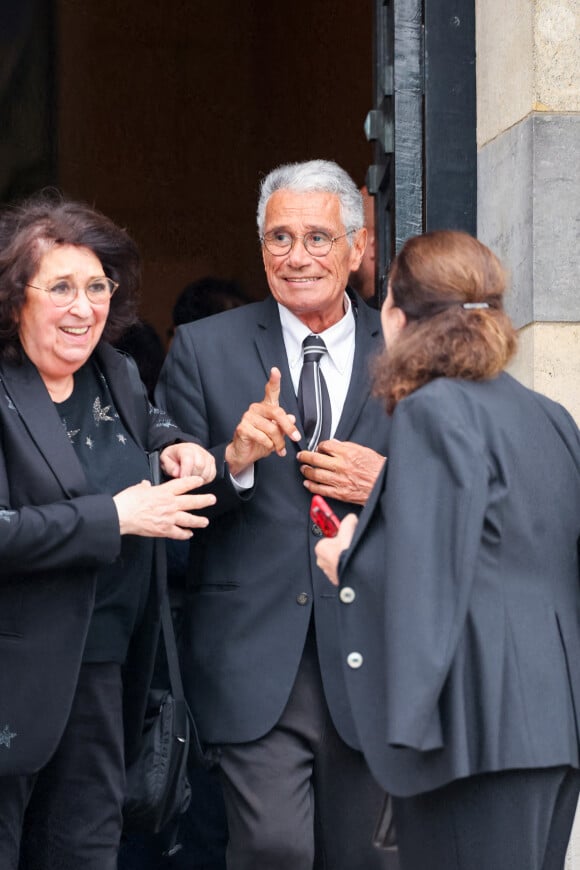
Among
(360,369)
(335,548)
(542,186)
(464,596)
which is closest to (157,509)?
(335,548)

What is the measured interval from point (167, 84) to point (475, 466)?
7168 millimetres

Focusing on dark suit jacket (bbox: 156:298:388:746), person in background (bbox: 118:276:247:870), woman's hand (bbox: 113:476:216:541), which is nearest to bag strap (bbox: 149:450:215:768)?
dark suit jacket (bbox: 156:298:388:746)

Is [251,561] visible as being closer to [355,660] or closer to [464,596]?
[355,660]

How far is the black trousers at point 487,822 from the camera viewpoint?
111 inches

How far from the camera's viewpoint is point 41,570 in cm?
340

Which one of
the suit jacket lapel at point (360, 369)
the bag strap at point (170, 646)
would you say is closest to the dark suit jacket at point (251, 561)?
the suit jacket lapel at point (360, 369)

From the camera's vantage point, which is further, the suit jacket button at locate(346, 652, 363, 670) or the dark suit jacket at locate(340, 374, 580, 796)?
the suit jacket button at locate(346, 652, 363, 670)

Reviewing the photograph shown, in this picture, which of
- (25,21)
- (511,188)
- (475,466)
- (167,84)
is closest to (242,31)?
(167,84)

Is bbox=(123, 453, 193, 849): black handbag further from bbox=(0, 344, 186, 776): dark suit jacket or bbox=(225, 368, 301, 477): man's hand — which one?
bbox=(0, 344, 186, 776): dark suit jacket

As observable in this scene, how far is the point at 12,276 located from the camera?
3.67 m

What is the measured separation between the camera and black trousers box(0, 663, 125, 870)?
11.6 ft

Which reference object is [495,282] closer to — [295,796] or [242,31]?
[295,796]

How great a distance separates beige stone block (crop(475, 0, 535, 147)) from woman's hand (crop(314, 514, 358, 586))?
5.27ft

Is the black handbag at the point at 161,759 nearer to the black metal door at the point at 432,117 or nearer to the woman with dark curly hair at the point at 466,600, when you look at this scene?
the woman with dark curly hair at the point at 466,600
